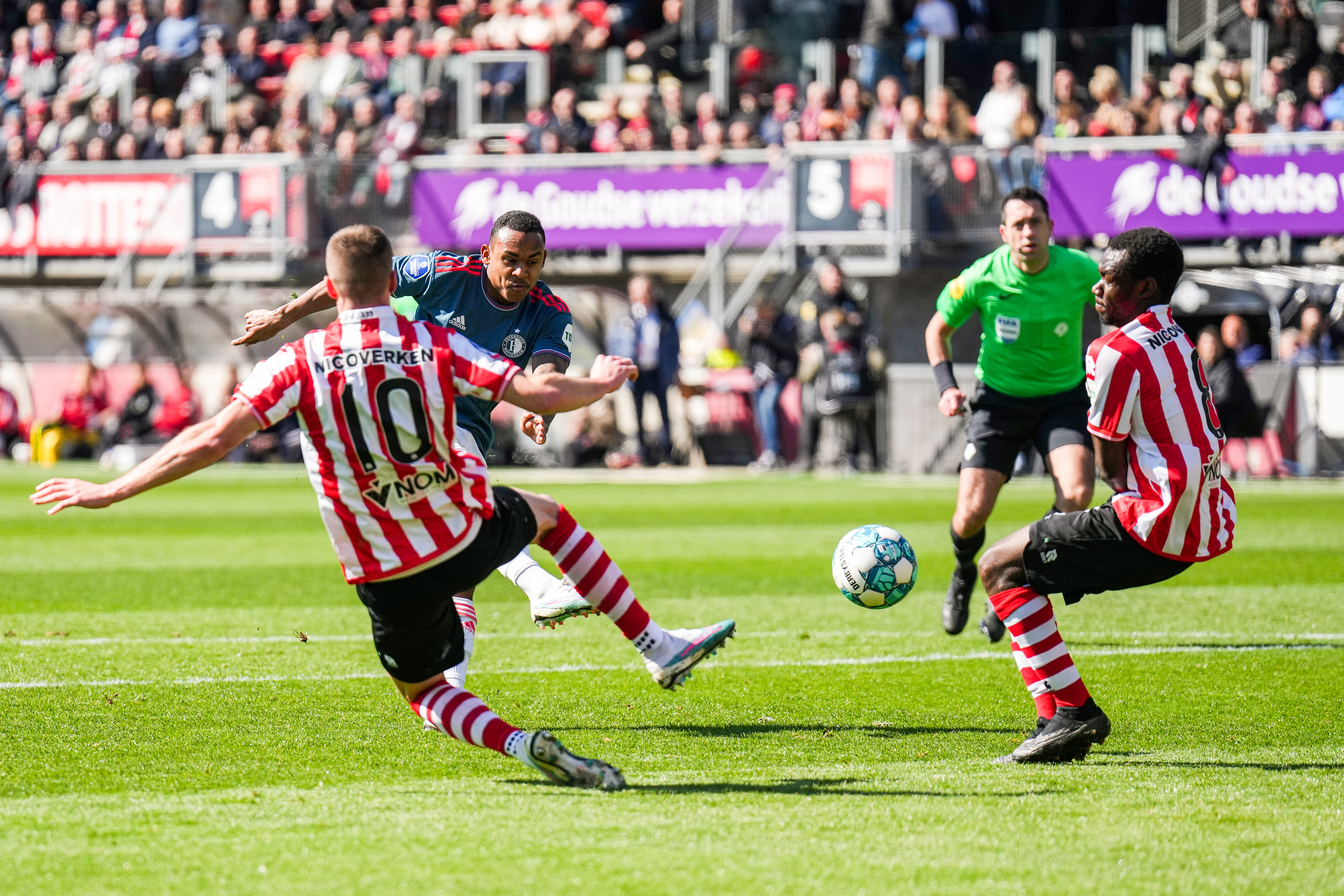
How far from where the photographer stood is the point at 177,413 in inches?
944

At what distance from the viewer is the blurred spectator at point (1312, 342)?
1886 cm

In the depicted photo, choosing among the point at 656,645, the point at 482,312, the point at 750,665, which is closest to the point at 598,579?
the point at 656,645

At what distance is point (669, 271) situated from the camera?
2261cm

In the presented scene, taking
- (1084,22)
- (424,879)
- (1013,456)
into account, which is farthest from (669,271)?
(424,879)

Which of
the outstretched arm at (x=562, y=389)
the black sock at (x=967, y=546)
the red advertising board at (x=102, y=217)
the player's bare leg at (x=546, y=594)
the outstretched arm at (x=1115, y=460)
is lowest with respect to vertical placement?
the black sock at (x=967, y=546)

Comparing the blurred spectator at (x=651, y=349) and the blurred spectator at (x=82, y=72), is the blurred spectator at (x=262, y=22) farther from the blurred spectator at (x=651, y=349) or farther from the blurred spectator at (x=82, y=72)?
the blurred spectator at (x=651, y=349)

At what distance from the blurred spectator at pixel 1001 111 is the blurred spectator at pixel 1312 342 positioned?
13.6 feet

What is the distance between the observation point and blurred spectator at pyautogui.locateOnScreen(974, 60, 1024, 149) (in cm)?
2058

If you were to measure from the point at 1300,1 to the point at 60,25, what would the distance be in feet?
74.3

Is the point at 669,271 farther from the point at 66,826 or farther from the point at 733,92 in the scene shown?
the point at 66,826

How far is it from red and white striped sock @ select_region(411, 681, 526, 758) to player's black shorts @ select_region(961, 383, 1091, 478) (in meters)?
4.08

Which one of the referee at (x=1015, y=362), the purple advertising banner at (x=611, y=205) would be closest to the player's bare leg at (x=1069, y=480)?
the referee at (x=1015, y=362)

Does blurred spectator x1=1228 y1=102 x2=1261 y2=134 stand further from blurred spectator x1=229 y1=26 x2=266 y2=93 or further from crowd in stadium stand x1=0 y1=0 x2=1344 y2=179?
blurred spectator x1=229 y1=26 x2=266 y2=93

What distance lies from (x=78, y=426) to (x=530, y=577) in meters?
19.5
